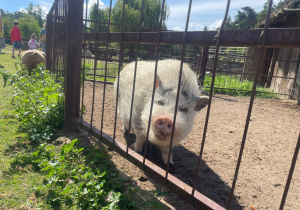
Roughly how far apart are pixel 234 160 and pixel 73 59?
9.32ft

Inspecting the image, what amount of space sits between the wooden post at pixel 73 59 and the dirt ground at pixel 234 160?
26.9 inches

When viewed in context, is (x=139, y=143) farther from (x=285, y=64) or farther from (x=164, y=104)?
(x=285, y=64)

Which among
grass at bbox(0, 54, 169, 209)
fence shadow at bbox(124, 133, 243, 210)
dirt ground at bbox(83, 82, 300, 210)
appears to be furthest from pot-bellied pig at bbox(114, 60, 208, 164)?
grass at bbox(0, 54, 169, 209)

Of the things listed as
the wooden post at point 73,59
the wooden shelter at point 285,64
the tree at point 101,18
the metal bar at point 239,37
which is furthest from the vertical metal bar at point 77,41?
the tree at point 101,18

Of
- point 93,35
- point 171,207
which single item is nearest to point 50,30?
point 93,35

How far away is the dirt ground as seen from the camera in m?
2.62

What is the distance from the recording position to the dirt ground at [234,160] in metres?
2.62

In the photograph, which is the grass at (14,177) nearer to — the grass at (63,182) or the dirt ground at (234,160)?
the grass at (63,182)

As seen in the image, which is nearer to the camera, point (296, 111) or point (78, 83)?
point (78, 83)

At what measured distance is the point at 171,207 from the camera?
2.21 metres

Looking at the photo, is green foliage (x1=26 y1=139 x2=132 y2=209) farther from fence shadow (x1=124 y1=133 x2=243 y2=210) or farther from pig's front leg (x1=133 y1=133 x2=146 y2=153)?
pig's front leg (x1=133 y1=133 x2=146 y2=153)

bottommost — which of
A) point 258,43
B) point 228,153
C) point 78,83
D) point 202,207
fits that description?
point 228,153

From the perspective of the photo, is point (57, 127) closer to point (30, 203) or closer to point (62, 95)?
point (62, 95)

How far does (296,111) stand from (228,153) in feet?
17.0
